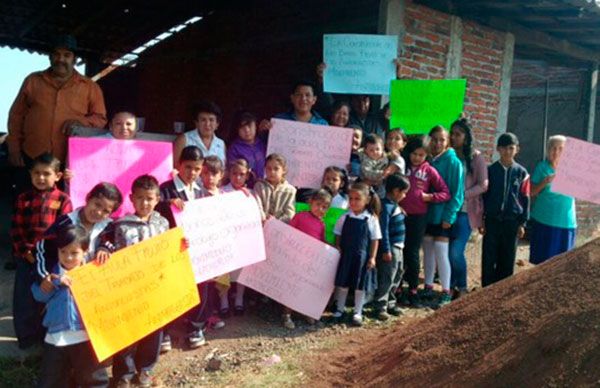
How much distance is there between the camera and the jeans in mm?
4672

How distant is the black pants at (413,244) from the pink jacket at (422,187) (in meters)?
0.07

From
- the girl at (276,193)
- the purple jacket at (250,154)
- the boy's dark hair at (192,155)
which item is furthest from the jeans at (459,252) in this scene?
the boy's dark hair at (192,155)

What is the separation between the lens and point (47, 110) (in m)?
3.83

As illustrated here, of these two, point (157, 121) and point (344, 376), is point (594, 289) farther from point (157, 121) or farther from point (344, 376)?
point (157, 121)

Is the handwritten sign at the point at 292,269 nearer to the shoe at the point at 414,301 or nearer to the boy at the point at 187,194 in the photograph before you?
the boy at the point at 187,194

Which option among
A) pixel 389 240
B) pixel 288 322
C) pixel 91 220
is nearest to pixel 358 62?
pixel 389 240

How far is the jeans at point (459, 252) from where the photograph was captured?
15.3 feet

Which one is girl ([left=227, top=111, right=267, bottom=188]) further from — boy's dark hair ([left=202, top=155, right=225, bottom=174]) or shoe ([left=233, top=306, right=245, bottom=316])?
shoe ([left=233, top=306, right=245, bottom=316])

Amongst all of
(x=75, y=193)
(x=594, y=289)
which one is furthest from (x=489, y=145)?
(x=75, y=193)

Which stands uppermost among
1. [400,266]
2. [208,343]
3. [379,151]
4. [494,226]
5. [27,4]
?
[27,4]

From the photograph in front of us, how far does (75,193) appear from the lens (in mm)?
3326

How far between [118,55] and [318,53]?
6.78 m

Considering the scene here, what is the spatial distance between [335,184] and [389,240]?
627 millimetres

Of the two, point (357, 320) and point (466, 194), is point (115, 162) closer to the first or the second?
point (357, 320)
